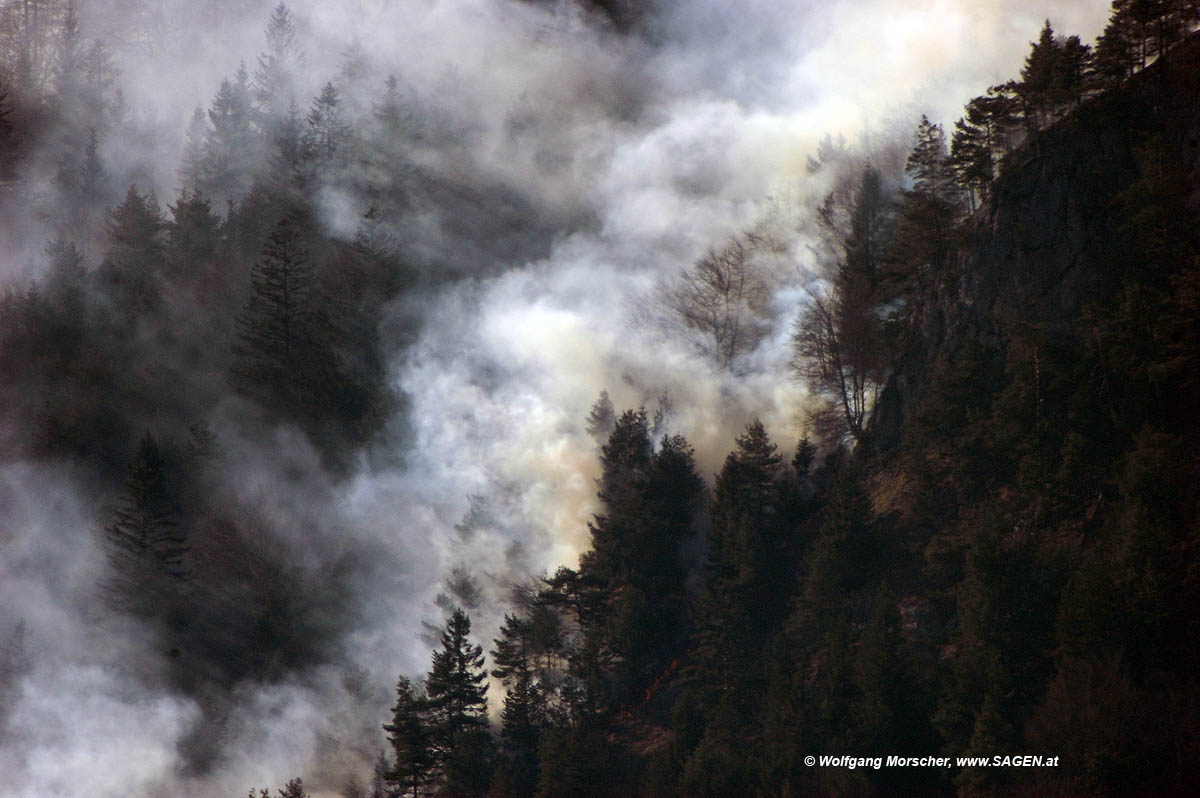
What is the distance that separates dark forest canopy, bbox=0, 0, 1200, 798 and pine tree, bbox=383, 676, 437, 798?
0.19 metres

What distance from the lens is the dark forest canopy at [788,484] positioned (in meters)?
35.6

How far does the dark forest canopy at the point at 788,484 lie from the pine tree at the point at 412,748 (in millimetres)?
187

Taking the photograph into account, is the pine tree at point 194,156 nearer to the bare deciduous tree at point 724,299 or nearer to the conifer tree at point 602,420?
the bare deciduous tree at point 724,299

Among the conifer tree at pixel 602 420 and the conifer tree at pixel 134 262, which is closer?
the conifer tree at pixel 602 420

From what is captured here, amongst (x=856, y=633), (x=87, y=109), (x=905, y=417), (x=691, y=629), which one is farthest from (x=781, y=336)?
(x=87, y=109)

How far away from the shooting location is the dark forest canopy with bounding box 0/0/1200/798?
35.6 metres

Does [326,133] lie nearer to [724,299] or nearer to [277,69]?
[277,69]

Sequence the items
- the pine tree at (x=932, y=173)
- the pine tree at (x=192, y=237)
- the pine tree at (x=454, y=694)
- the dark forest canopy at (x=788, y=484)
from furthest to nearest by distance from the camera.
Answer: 1. the pine tree at (x=192, y=237)
2. the pine tree at (x=932, y=173)
3. the pine tree at (x=454, y=694)
4. the dark forest canopy at (x=788, y=484)

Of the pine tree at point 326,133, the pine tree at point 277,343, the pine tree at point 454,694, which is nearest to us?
the pine tree at point 454,694

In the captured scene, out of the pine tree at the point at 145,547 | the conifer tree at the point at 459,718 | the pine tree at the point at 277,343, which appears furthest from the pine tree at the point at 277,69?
the conifer tree at the point at 459,718

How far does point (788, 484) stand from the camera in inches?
1989

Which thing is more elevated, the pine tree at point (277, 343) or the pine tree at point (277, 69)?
the pine tree at point (277, 69)

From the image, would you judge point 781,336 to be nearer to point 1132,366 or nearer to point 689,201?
point 689,201

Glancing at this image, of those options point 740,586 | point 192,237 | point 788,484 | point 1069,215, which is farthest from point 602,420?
point 192,237
